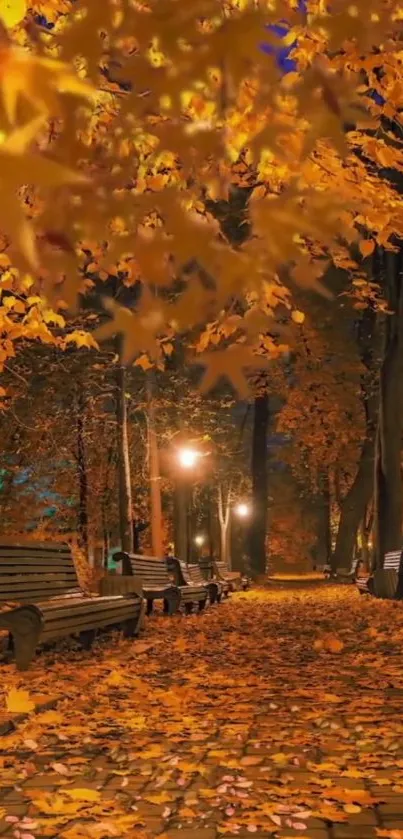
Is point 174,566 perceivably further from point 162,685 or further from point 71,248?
point 71,248

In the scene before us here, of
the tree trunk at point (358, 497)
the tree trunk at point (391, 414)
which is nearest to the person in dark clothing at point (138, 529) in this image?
the tree trunk at point (358, 497)

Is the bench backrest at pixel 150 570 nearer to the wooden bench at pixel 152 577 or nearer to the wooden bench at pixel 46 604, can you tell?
the wooden bench at pixel 152 577

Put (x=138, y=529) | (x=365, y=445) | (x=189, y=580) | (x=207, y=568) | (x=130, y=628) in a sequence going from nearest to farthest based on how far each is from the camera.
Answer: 1. (x=130, y=628)
2. (x=189, y=580)
3. (x=207, y=568)
4. (x=365, y=445)
5. (x=138, y=529)

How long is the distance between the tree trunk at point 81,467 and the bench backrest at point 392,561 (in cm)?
816

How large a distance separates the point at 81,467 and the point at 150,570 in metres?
9.12

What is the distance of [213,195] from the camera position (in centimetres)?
514

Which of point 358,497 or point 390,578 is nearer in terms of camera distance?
point 390,578

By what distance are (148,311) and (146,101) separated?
810mm

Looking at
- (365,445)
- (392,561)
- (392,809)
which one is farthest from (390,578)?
(392,809)

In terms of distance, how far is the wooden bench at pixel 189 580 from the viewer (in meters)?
16.9

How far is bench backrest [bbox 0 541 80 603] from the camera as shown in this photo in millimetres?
8797

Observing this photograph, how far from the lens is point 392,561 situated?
1741 cm

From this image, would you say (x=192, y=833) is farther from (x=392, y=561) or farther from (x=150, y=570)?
(x=392, y=561)

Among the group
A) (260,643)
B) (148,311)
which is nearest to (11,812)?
(148,311)
